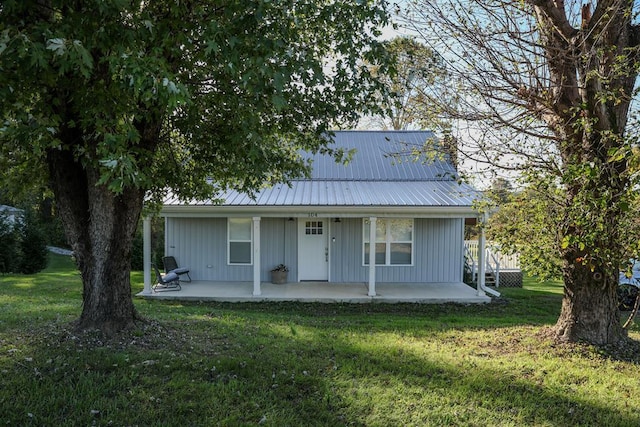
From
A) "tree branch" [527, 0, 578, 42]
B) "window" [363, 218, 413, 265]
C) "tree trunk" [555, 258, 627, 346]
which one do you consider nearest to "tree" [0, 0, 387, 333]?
"tree branch" [527, 0, 578, 42]

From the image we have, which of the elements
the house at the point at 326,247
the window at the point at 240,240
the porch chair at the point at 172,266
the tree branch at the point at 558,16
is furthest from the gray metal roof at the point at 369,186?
the tree branch at the point at 558,16

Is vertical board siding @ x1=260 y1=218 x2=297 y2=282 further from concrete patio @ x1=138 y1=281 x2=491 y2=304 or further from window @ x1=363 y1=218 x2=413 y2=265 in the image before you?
window @ x1=363 y1=218 x2=413 y2=265

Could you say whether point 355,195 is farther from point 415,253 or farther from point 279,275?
point 279,275

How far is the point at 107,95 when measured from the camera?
3891 mm

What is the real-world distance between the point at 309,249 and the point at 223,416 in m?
9.51

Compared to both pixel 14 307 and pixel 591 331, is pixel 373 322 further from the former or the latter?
pixel 14 307

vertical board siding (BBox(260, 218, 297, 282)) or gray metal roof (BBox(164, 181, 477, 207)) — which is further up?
gray metal roof (BBox(164, 181, 477, 207))

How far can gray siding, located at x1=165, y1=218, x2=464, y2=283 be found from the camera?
1316 cm

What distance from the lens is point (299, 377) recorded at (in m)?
4.66

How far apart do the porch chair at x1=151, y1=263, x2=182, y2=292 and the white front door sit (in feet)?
11.6

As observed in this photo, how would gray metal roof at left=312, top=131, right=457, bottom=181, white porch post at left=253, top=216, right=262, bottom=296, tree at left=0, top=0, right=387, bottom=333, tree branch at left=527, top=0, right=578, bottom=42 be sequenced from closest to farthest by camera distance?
tree at left=0, top=0, right=387, bottom=333, tree branch at left=527, top=0, right=578, bottom=42, white porch post at left=253, top=216, right=262, bottom=296, gray metal roof at left=312, top=131, right=457, bottom=181

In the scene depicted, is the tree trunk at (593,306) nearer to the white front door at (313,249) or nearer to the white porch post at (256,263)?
the white porch post at (256,263)

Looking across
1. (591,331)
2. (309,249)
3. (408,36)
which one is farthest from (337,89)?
(309,249)

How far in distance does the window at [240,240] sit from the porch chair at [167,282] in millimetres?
1891
